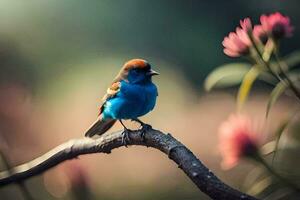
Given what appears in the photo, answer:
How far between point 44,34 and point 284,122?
2456 millimetres

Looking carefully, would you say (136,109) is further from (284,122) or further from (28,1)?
(28,1)

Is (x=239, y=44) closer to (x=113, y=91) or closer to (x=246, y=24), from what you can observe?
(x=246, y=24)

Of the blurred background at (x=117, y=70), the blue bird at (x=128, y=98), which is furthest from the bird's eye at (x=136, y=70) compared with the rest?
the blurred background at (x=117, y=70)

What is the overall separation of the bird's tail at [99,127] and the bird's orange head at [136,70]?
72 millimetres

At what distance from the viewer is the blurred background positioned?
2445mm

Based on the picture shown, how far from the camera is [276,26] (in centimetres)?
84

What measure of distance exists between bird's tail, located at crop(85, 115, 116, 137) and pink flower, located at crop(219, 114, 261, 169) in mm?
203

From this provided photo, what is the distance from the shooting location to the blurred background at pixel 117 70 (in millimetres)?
2445

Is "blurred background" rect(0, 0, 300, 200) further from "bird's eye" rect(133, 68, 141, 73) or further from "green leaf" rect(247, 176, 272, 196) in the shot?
"green leaf" rect(247, 176, 272, 196)

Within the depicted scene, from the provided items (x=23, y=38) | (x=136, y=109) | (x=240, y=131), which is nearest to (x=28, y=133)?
(x=23, y=38)

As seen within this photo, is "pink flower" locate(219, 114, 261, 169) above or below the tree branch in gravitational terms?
below

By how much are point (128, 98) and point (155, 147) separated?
30 centimetres

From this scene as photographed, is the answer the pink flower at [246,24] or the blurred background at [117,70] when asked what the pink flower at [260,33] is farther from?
the blurred background at [117,70]

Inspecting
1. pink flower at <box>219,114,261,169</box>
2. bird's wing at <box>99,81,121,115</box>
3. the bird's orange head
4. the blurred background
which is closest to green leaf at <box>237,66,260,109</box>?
pink flower at <box>219,114,261,169</box>
